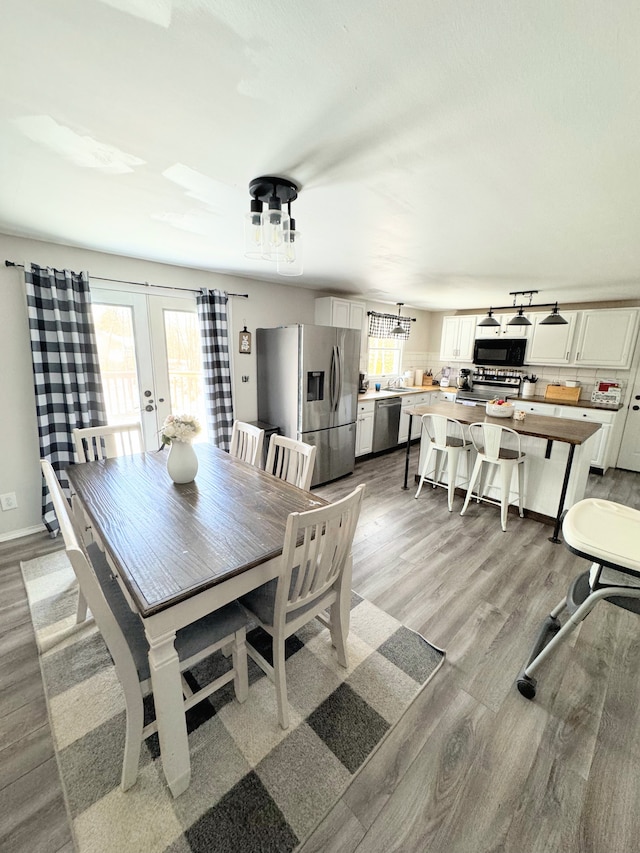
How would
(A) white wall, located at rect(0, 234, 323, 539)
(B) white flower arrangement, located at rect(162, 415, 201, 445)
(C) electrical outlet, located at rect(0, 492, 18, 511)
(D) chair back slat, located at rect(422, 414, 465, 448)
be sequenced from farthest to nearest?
(D) chair back slat, located at rect(422, 414, 465, 448)
(C) electrical outlet, located at rect(0, 492, 18, 511)
(A) white wall, located at rect(0, 234, 323, 539)
(B) white flower arrangement, located at rect(162, 415, 201, 445)

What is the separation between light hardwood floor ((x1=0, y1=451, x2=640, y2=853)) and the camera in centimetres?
111

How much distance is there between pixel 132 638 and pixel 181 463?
0.89 m

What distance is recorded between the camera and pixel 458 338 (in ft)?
19.1

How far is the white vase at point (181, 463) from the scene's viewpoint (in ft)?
6.25

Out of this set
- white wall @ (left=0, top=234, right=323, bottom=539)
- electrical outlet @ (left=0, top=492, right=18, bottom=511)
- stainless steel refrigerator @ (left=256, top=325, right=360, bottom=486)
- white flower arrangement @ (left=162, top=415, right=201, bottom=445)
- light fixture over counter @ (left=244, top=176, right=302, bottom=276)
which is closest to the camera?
light fixture over counter @ (left=244, top=176, right=302, bottom=276)

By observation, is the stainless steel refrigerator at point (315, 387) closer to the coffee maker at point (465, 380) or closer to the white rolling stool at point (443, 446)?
the white rolling stool at point (443, 446)

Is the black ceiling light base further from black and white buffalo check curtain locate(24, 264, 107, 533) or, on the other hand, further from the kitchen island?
the kitchen island

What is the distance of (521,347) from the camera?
16.5ft

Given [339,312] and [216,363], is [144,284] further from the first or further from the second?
[339,312]

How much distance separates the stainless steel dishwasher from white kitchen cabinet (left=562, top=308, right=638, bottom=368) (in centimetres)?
258

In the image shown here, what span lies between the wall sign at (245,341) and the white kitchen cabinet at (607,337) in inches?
177

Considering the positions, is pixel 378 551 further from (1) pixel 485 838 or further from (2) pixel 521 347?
(2) pixel 521 347

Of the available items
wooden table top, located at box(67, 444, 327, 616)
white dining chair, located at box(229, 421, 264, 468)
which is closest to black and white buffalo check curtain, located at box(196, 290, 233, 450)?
white dining chair, located at box(229, 421, 264, 468)

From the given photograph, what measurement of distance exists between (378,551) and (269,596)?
55.8 inches
